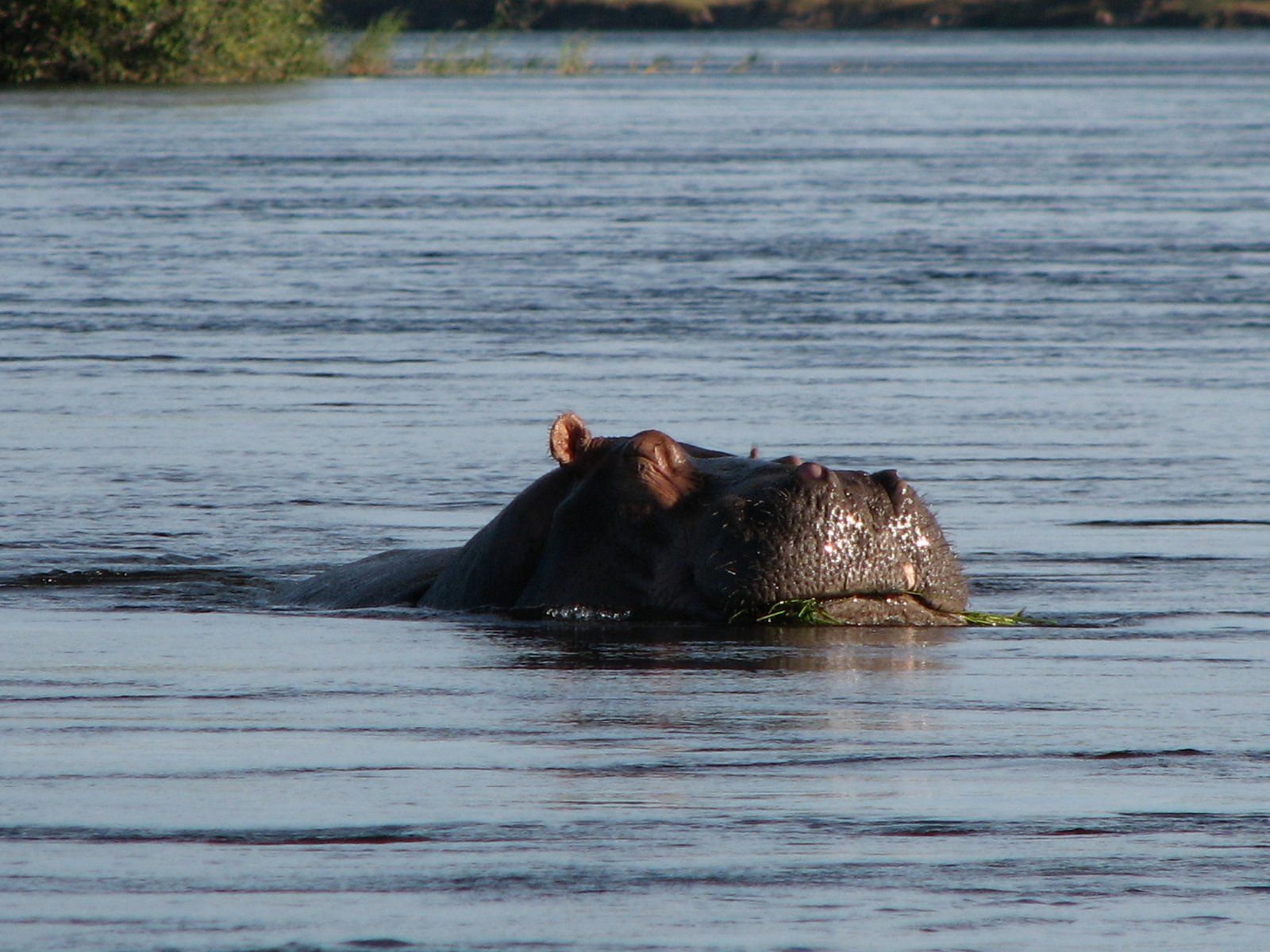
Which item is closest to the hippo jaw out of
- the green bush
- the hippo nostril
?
the hippo nostril

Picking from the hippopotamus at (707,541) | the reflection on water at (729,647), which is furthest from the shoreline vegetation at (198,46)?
the reflection on water at (729,647)

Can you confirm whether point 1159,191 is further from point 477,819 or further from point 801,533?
point 477,819

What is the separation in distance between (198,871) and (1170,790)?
61.1 inches

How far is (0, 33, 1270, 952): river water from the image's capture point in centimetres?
332

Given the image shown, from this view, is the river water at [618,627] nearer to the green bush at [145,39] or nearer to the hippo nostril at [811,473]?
the hippo nostril at [811,473]

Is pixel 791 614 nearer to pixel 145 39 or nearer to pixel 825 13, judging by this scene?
pixel 145 39

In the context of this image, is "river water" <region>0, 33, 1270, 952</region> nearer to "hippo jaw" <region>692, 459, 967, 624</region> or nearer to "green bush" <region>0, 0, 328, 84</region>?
"hippo jaw" <region>692, 459, 967, 624</region>

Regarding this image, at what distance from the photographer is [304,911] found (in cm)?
314

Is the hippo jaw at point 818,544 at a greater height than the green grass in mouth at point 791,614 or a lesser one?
greater

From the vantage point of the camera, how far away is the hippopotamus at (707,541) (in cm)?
524

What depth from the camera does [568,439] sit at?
18.1 feet

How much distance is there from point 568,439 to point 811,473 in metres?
0.60

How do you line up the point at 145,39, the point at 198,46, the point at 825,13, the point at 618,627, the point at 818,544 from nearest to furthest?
the point at 818,544, the point at 618,627, the point at 145,39, the point at 198,46, the point at 825,13

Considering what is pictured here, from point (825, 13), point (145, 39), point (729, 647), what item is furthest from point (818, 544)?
point (825, 13)
